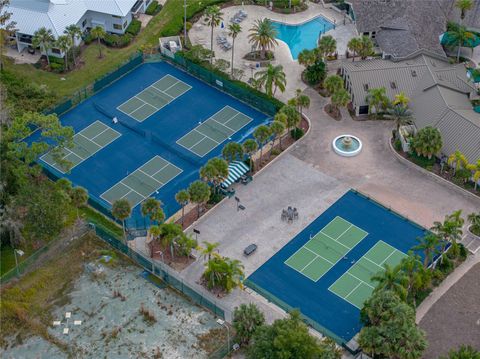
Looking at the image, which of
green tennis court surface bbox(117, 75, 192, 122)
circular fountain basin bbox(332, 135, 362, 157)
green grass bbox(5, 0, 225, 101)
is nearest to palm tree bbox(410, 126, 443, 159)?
circular fountain basin bbox(332, 135, 362, 157)

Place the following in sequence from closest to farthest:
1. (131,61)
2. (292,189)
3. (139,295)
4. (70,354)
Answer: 1. (70,354)
2. (139,295)
3. (292,189)
4. (131,61)

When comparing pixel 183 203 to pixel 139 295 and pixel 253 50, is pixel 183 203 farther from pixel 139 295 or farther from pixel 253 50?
pixel 253 50

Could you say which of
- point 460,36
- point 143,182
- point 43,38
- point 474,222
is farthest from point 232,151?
point 460,36

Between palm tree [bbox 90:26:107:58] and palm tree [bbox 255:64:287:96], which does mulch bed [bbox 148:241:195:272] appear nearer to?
palm tree [bbox 255:64:287:96]

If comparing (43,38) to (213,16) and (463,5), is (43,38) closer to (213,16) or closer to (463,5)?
(213,16)

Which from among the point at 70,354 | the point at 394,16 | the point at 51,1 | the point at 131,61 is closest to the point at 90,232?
the point at 70,354
